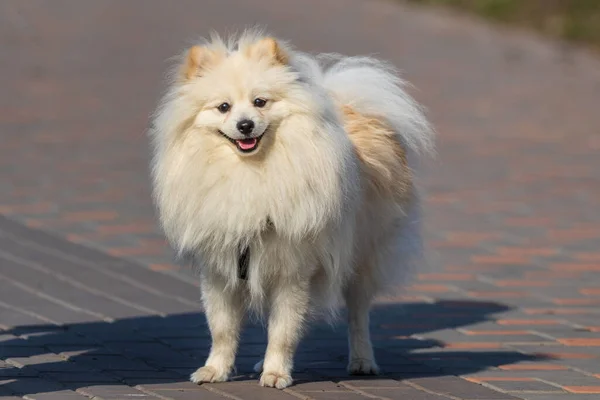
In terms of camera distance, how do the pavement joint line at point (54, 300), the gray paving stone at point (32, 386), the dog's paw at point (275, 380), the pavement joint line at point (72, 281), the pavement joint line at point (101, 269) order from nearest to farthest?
the gray paving stone at point (32, 386)
the dog's paw at point (275, 380)
the pavement joint line at point (54, 300)
the pavement joint line at point (72, 281)
the pavement joint line at point (101, 269)

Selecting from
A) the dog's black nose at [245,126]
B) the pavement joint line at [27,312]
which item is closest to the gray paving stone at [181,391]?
the dog's black nose at [245,126]

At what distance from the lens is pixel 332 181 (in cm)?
563

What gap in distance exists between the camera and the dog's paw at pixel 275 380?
5.79m

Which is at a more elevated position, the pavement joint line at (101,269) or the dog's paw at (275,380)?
the pavement joint line at (101,269)

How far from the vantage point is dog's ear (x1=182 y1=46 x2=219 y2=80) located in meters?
5.68

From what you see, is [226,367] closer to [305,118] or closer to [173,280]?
[305,118]

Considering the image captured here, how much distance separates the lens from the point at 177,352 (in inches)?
256

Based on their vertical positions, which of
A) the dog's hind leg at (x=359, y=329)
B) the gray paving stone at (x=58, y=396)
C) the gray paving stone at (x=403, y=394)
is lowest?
the gray paving stone at (x=58, y=396)

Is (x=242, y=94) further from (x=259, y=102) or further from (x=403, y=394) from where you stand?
(x=403, y=394)

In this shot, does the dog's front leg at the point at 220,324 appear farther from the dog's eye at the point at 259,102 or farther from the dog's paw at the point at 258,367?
the dog's eye at the point at 259,102

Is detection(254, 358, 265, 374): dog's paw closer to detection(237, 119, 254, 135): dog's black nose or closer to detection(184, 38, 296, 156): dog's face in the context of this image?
detection(184, 38, 296, 156): dog's face

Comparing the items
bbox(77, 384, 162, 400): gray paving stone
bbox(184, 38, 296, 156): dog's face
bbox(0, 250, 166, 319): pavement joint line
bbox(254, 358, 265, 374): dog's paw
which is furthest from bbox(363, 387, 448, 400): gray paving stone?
bbox(0, 250, 166, 319): pavement joint line

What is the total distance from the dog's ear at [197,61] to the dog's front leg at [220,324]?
0.91 meters

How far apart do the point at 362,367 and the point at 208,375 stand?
0.77 m
